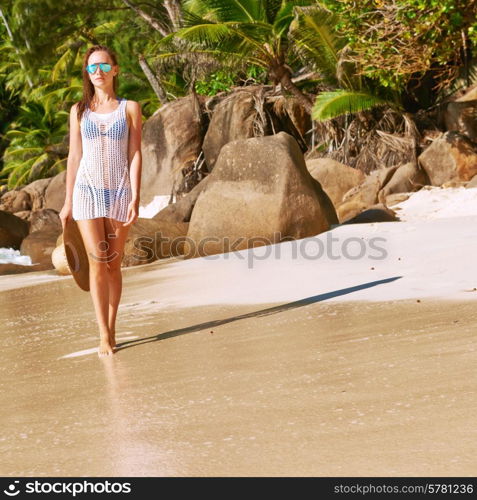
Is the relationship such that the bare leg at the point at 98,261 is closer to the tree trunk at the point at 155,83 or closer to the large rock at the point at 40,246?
the large rock at the point at 40,246

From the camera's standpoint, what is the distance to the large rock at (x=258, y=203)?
8930mm

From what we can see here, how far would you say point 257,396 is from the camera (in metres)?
2.63

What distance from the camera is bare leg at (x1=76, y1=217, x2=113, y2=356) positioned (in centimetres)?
398

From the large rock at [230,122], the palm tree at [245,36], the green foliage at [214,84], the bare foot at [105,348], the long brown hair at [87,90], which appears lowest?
the bare foot at [105,348]

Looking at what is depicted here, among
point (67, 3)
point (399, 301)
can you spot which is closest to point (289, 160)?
point (399, 301)

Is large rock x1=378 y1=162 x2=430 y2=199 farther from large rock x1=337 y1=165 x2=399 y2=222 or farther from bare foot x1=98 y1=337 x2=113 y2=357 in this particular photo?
bare foot x1=98 y1=337 x2=113 y2=357

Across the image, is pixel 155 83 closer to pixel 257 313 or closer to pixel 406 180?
pixel 406 180

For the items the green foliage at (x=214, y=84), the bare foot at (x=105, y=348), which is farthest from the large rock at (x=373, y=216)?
the green foliage at (x=214, y=84)

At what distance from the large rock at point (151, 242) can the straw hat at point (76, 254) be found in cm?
494

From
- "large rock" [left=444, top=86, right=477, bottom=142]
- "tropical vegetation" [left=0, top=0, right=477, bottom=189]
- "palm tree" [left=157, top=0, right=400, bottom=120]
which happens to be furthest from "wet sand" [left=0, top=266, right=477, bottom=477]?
"large rock" [left=444, top=86, right=477, bottom=142]

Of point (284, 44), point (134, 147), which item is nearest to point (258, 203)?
point (134, 147)

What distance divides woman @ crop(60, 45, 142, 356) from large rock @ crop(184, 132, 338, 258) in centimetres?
488

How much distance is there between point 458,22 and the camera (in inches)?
428
